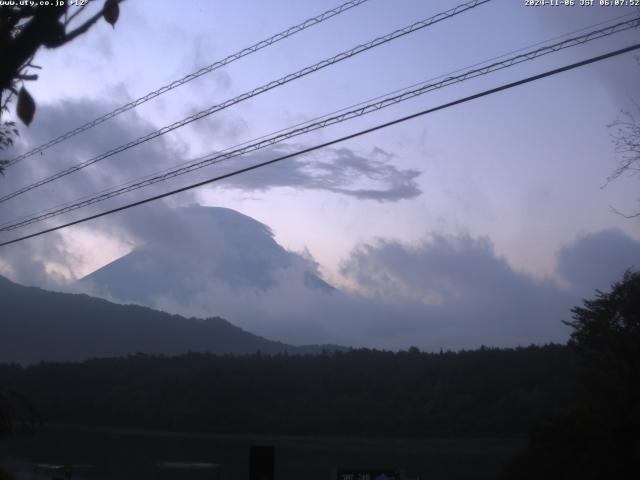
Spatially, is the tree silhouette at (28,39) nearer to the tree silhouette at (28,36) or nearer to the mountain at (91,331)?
the tree silhouette at (28,36)

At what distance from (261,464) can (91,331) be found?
12165 cm

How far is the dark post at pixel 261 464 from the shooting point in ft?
31.1

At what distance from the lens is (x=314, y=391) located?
7975 centimetres

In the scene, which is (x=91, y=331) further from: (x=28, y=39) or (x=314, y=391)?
(x=28, y=39)

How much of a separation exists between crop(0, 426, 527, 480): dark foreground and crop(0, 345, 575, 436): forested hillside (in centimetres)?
560

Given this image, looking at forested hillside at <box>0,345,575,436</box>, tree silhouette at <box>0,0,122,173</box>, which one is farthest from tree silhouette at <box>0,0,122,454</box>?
forested hillside at <box>0,345,575,436</box>

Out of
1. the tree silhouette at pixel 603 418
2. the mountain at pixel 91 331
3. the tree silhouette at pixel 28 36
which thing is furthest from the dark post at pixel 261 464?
the mountain at pixel 91 331

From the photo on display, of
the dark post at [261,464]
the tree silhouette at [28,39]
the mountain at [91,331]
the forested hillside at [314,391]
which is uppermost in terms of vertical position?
the mountain at [91,331]

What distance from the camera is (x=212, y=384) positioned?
271 feet

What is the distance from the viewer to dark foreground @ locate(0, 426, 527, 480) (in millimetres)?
34000

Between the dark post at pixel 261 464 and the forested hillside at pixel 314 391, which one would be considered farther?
the forested hillside at pixel 314 391

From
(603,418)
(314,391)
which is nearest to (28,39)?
(603,418)

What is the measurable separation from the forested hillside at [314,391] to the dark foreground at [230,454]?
18.4 feet

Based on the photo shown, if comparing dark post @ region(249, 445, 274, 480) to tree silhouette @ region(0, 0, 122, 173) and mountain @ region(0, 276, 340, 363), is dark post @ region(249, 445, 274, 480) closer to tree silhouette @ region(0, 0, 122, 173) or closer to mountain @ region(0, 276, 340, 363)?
tree silhouette @ region(0, 0, 122, 173)
